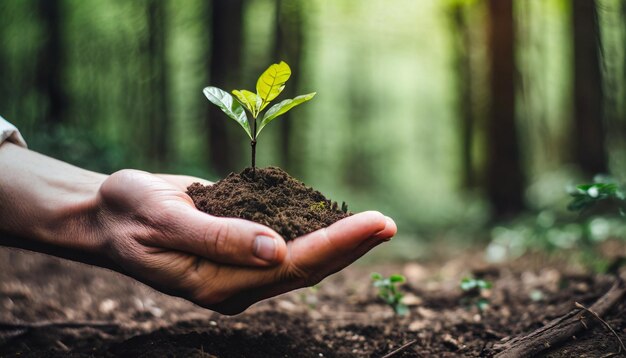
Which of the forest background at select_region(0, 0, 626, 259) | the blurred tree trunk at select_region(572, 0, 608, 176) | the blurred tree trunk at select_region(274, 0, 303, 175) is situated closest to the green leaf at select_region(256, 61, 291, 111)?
the forest background at select_region(0, 0, 626, 259)

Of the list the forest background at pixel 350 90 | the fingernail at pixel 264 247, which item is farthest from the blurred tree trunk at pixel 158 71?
the fingernail at pixel 264 247

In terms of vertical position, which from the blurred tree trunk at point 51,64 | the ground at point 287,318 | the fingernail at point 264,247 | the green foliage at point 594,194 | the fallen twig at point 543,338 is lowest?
the fallen twig at point 543,338

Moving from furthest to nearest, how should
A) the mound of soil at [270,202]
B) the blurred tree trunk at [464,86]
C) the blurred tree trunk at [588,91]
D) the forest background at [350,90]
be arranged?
1. the blurred tree trunk at [464,86]
2. the forest background at [350,90]
3. the blurred tree trunk at [588,91]
4. the mound of soil at [270,202]

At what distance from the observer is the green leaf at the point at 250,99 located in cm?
202

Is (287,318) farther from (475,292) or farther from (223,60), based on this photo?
(223,60)

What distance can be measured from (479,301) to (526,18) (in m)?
9.97

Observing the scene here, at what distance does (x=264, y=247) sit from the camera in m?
1.62

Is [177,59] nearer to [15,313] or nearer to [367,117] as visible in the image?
[367,117]

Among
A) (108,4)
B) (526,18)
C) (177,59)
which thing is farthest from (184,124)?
(526,18)

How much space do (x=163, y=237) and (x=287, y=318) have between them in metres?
1.16

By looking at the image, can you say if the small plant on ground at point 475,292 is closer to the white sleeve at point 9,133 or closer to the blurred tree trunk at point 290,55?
the white sleeve at point 9,133

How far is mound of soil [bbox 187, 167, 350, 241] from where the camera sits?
1.84m

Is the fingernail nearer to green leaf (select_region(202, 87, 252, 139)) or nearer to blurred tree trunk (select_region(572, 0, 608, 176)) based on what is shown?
green leaf (select_region(202, 87, 252, 139))

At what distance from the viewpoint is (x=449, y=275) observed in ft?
15.0
